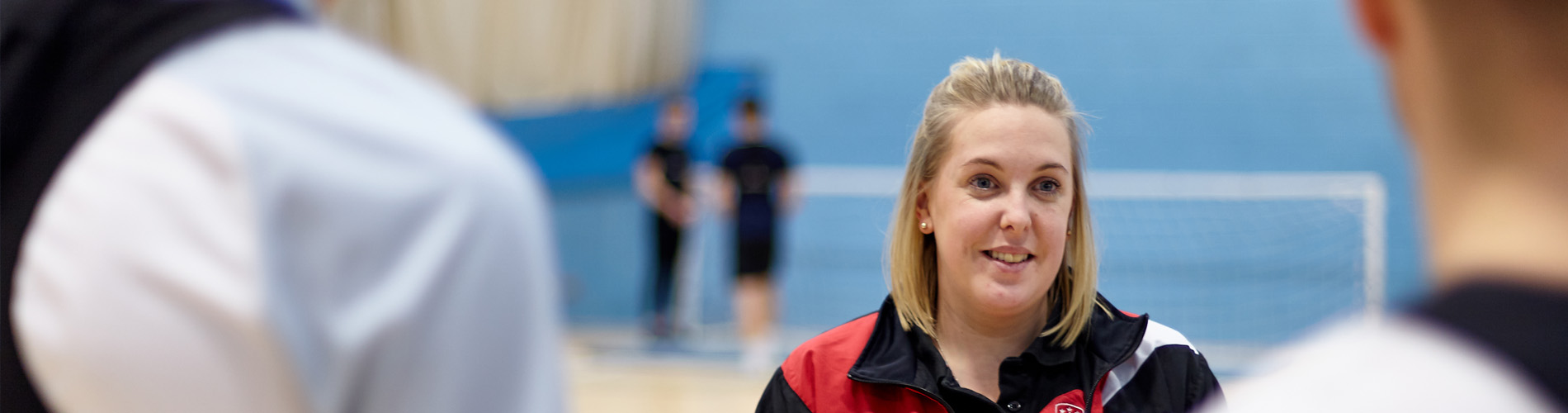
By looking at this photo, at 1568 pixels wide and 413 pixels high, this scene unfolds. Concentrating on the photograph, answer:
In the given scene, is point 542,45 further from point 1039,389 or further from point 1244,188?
point 1039,389

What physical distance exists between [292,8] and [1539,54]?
2.28ft

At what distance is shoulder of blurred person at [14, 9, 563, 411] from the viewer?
0.63 meters

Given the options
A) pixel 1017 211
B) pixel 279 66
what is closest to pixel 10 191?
pixel 279 66

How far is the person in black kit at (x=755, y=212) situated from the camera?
6406mm

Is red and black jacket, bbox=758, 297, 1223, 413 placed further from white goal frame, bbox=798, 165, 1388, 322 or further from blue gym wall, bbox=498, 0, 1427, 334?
white goal frame, bbox=798, 165, 1388, 322

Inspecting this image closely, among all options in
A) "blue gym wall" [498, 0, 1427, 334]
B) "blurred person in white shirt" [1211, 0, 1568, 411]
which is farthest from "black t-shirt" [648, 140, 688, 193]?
"blurred person in white shirt" [1211, 0, 1568, 411]

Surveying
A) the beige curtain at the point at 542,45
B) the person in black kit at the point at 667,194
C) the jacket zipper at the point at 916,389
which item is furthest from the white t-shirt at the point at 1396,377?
the beige curtain at the point at 542,45

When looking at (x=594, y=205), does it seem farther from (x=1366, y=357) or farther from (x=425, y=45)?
(x=1366, y=357)

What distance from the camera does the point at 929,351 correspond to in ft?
5.48

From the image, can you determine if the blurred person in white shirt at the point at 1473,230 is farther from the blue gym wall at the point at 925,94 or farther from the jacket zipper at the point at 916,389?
the blue gym wall at the point at 925,94

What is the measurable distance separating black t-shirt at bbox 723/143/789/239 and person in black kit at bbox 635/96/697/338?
79 cm

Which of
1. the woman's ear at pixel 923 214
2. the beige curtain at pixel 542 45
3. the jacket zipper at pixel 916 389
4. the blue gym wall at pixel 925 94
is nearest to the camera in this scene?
the jacket zipper at pixel 916 389

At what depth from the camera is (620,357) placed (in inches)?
265

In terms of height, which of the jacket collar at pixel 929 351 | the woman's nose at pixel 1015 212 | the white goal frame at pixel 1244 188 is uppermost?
the white goal frame at pixel 1244 188
